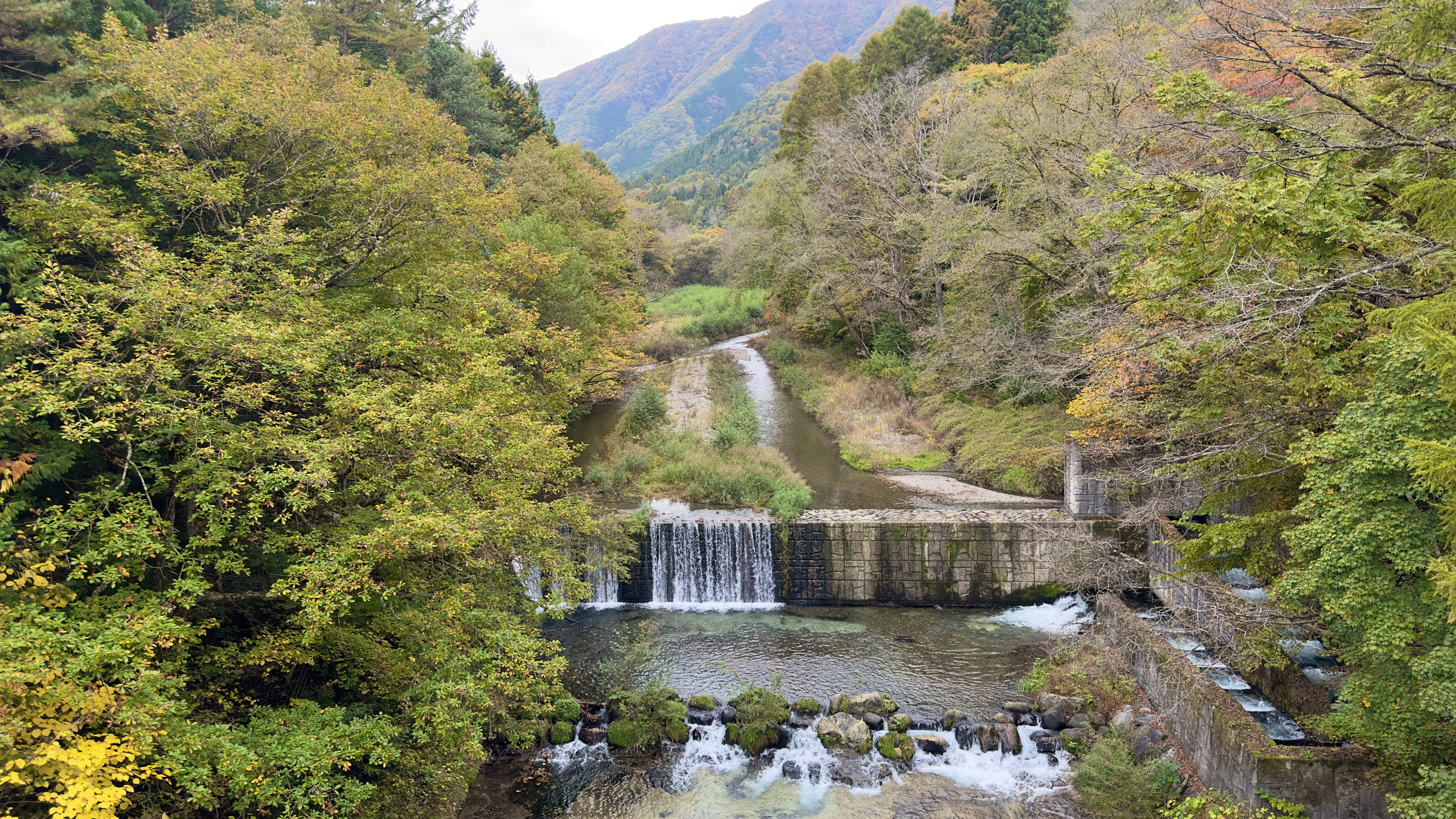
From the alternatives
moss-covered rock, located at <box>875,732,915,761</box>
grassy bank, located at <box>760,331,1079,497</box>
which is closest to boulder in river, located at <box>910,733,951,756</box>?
moss-covered rock, located at <box>875,732,915,761</box>

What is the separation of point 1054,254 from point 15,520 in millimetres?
19632

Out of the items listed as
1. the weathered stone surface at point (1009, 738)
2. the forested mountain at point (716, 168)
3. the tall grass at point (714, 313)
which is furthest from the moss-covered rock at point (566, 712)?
the forested mountain at point (716, 168)

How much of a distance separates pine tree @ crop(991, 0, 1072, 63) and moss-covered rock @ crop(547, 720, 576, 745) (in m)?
37.3

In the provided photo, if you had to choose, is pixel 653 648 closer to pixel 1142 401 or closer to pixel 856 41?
pixel 1142 401

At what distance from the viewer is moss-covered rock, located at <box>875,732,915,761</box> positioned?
10328 millimetres

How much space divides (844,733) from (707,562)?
5.89m

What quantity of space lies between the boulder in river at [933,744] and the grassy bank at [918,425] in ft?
29.7

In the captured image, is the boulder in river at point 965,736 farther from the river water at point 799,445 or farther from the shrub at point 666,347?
the shrub at point 666,347

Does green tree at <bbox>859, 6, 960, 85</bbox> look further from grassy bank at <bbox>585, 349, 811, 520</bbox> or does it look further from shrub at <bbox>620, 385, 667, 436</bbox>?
grassy bank at <bbox>585, 349, 811, 520</bbox>

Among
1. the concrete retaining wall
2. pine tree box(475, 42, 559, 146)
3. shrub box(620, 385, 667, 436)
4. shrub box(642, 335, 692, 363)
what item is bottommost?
the concrete retaining wall

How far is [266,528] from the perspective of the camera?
26.6ft

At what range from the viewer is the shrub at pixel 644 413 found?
78.0ft

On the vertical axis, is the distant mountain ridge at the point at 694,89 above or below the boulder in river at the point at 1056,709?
above

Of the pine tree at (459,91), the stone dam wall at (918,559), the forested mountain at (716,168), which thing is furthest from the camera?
the forested mountain at (716,168)
